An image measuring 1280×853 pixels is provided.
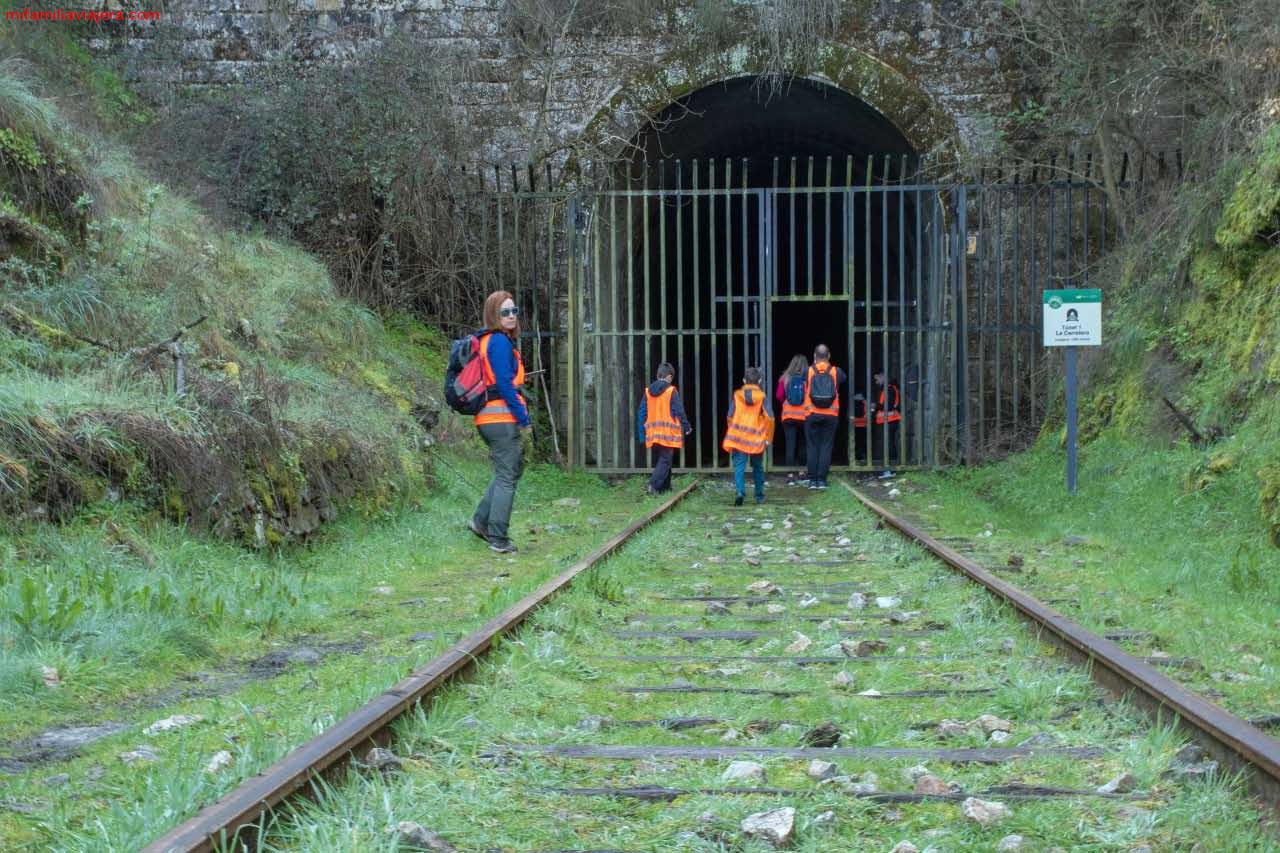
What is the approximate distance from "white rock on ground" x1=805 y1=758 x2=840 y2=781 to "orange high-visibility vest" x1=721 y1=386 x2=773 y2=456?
9.08 meters

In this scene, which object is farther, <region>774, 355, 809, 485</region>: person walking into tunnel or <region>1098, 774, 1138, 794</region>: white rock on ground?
<region>774, 355, 809, 485</region>: person walking into tunnel

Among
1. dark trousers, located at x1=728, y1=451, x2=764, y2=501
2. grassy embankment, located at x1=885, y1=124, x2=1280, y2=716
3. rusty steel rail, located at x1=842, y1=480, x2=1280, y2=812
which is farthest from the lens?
dark trousers, located at x1=728, y1=451, x2=764, y2=501

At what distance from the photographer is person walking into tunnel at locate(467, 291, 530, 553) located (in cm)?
772

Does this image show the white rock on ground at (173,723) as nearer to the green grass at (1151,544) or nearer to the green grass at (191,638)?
the green grass at (191,638)

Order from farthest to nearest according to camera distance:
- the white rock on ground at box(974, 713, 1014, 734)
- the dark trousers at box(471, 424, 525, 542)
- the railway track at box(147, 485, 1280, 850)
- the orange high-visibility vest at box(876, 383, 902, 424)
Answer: the orange high-visibility vest at box(876, 383, 902, 424)
the dark trousers at box(471, 424, 525, 542)
the white rock on ground at box(974, 713, 1014, 734)
the railway track at box(147, 485, 1280, 850)

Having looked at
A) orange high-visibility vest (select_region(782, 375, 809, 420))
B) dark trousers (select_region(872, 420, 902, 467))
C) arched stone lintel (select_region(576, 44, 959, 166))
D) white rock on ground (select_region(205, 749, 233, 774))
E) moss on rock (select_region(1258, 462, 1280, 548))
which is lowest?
dark trousers (select_region(872, 420, 902, 467))

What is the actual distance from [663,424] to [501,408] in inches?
208

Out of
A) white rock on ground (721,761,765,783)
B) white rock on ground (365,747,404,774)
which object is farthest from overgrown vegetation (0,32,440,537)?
white rock on ground (721,761,765,783)

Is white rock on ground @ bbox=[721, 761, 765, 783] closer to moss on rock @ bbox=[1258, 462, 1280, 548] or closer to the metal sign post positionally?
moss on rock @ bbox=[1258, 462, 1280, 548]

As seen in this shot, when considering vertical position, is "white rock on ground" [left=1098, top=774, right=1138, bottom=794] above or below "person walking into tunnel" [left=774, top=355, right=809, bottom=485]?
below

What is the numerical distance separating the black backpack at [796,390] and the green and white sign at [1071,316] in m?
3.89

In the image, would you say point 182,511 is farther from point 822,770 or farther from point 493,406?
point 822,770

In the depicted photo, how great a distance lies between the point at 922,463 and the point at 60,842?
13091mm

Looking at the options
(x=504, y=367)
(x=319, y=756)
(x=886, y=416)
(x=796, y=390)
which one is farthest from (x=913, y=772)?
(x=886, y=416)
